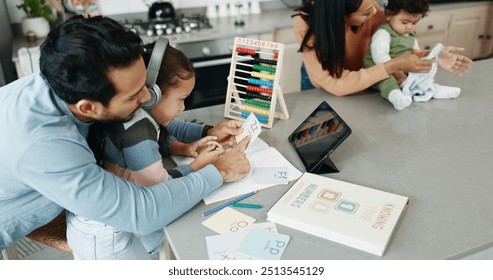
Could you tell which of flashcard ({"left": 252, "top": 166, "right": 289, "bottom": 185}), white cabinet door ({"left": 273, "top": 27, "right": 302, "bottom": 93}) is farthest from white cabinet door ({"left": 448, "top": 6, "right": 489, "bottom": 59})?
flashcard ({"left": 252, "top": 166, "right": 289, "bottom": 185})

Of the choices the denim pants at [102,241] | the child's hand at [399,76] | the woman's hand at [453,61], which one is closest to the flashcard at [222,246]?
the denim pants at [102,241]

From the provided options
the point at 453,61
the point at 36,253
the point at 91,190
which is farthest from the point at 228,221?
the point at 36,253

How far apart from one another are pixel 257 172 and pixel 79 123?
1.65ft

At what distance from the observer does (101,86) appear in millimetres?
938

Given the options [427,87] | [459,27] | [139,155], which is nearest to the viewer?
[139,155]

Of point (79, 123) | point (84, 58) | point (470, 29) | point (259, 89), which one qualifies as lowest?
point (470, 29)

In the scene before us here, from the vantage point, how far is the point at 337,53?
1.79 metres

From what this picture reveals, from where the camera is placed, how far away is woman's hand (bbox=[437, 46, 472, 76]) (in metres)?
1.77

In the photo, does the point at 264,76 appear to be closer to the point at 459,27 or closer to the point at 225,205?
the point at 225,205

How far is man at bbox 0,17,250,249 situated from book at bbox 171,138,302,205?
97 mm

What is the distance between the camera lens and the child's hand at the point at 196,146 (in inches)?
53.7

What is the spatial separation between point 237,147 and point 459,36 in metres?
3.43

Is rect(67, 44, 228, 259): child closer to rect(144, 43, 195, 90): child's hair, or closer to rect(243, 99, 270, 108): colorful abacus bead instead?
rect(144, 43, 195, 90): child's hair

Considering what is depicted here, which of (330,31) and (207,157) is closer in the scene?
(207,157)
